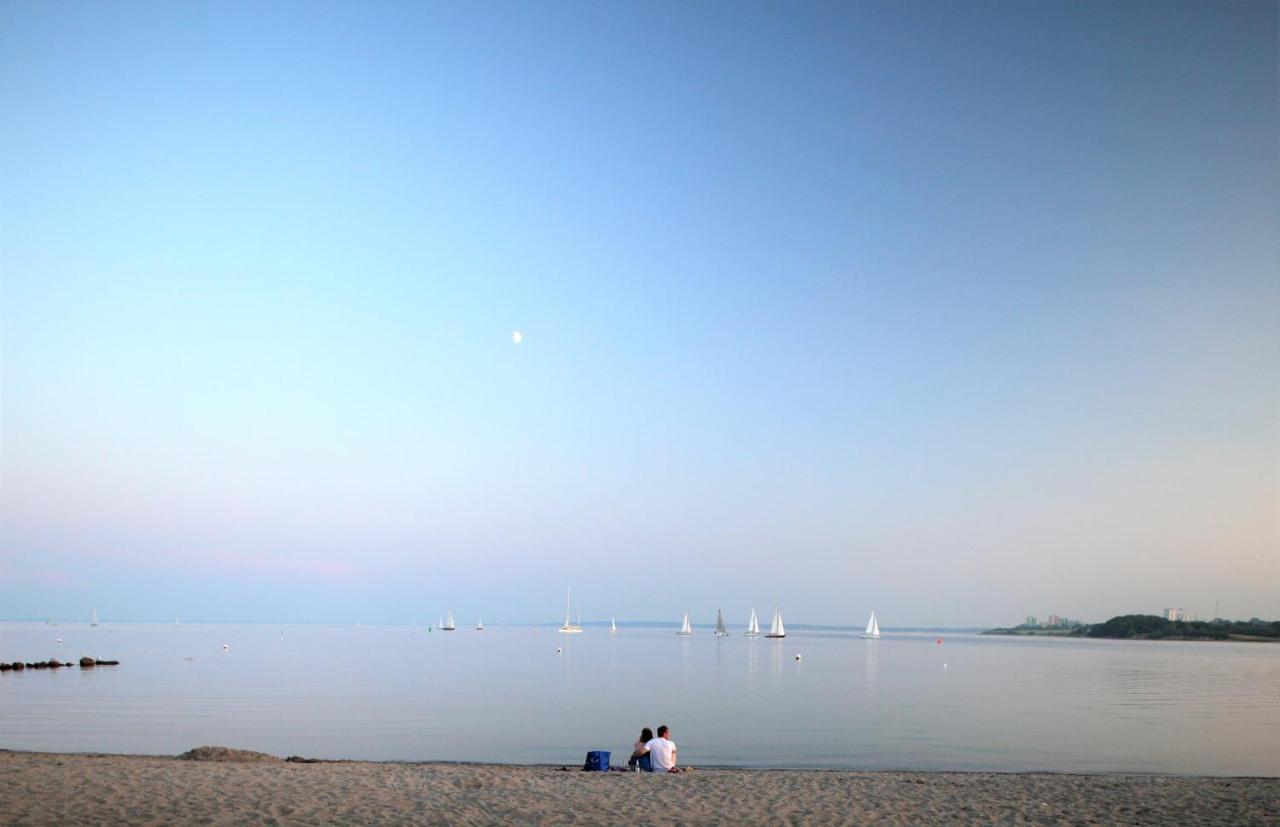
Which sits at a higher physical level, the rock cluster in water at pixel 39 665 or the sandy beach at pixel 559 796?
the sandy beach at pixel 559 796

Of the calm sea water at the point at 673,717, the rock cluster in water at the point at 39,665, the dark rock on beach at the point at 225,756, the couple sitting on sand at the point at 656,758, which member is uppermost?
the couple sitting on sand at the point at 656,758

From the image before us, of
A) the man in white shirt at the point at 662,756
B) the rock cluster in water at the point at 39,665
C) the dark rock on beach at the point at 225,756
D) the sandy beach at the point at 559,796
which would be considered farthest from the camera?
the rock cluster in water at the point at 39,665

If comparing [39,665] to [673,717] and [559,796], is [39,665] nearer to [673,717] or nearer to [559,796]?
[673,717]

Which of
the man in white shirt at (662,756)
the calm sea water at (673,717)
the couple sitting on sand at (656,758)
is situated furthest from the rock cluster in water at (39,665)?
the man in white shirt at (662,756)

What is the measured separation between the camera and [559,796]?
20.1 meters

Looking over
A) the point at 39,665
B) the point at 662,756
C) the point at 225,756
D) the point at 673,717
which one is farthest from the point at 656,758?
the point at 39,665

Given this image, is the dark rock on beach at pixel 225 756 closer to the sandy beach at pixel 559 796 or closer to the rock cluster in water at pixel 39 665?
the sandy beach at pixel 559 796

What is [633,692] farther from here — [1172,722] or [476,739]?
[1172,722]

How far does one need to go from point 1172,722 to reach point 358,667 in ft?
233

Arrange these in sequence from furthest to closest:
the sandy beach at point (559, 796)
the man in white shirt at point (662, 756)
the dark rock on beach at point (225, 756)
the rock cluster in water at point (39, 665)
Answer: the rock cluster in water at point (39, 665) → the dark rock on beach at point (225, 756) → the man in white shirt at point (662, 756) → the sandy beach at point (559, 796)

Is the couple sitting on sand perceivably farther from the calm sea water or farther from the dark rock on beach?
the dark rock on beach

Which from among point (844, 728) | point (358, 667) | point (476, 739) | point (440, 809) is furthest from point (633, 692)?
point (440, 809)

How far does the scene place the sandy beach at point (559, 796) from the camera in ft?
57.6

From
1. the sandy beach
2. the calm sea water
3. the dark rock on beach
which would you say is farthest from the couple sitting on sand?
the dark rock on beach
